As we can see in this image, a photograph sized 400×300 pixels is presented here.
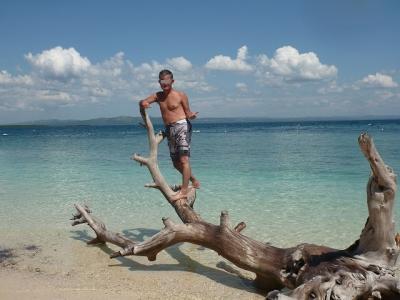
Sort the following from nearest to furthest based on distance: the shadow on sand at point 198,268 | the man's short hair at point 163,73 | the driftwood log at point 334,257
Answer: the driftwood log at point 334,257 < the shadow on sand at point 198,268 < the man's short hair at point 163,73

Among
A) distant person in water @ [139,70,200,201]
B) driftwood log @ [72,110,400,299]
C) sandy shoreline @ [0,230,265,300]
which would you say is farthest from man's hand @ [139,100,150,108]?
sandy shoreline @ [0,230,265,300]

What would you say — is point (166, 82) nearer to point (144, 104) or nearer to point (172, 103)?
point (172, 103)

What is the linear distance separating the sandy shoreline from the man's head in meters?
2.53

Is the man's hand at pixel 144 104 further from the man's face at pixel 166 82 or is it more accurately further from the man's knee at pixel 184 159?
the man's knee at pixel 184 159

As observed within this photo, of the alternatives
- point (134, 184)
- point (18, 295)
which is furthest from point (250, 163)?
point (18, 295)

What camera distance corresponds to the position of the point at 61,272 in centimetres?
554

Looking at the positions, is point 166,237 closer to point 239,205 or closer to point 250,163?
point 239,205

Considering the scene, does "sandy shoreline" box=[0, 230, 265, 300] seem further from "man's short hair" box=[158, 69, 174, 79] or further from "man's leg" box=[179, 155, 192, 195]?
"man's short hair" box=[158, 69, 174, 79]

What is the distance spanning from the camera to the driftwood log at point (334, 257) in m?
3.75

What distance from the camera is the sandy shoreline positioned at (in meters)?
4.72

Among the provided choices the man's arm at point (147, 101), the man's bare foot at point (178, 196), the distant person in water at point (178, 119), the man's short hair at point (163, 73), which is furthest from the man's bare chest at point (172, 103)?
the man's bare foot at point (178, 196)

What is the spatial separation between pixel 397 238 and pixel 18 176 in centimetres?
1406

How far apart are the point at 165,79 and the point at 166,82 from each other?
45mm

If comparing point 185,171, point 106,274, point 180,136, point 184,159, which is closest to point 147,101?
point 180,136
